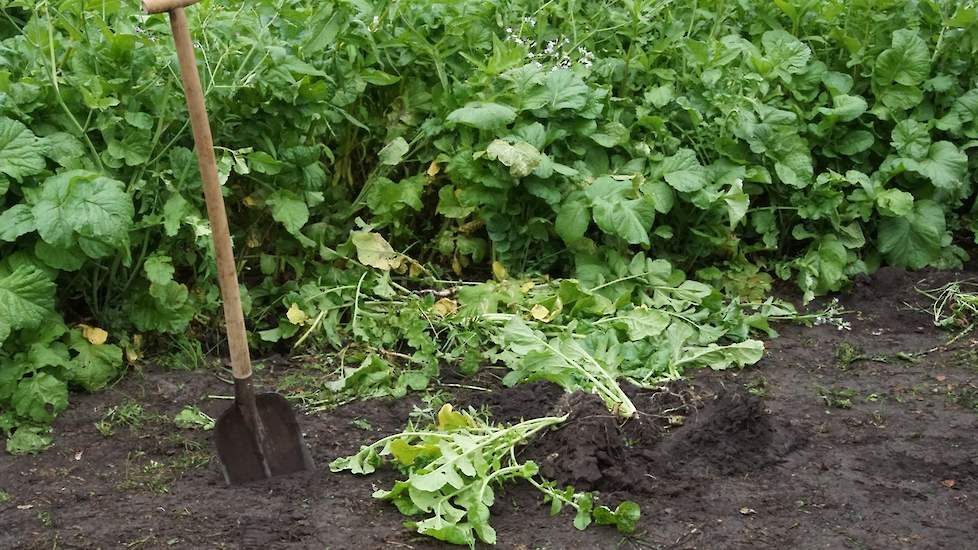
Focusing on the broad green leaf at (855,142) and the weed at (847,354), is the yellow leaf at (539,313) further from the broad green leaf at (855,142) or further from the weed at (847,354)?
the broad green leaf at (855,142)

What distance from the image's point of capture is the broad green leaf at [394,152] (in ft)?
16.2

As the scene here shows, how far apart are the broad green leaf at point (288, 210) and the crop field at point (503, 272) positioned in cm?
2

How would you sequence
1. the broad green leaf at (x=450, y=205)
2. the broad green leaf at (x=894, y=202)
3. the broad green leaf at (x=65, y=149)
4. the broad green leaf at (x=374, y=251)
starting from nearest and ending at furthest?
the broad green leaf at (x=65, y=149)
the broad green leaf at (x=374, y=251)
the broad green leaf at (x=450, y=205)
the broad green leaf at (x=894, y=202)

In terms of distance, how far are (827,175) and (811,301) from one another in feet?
1.91

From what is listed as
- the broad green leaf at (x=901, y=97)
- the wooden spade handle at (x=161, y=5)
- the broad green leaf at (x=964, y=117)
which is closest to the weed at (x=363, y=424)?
the wooden spade handle at (x=161, y=5)

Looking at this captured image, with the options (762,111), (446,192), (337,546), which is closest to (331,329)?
(446,192)

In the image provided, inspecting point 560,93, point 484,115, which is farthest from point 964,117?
point 484,115

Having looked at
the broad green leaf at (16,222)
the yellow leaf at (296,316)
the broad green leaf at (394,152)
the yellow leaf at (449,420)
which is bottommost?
the yellow leaf at (449,420)

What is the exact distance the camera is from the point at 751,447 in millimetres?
3711

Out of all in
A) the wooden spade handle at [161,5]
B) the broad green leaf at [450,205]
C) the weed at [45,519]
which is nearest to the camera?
the wooden spade handle at [161,5]

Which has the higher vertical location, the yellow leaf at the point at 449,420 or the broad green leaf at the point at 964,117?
the broad green leaf at the point at 964,117

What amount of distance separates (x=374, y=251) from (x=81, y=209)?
139 cm

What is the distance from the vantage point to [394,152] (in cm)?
494

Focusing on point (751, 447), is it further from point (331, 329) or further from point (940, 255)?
point (940, 255)
